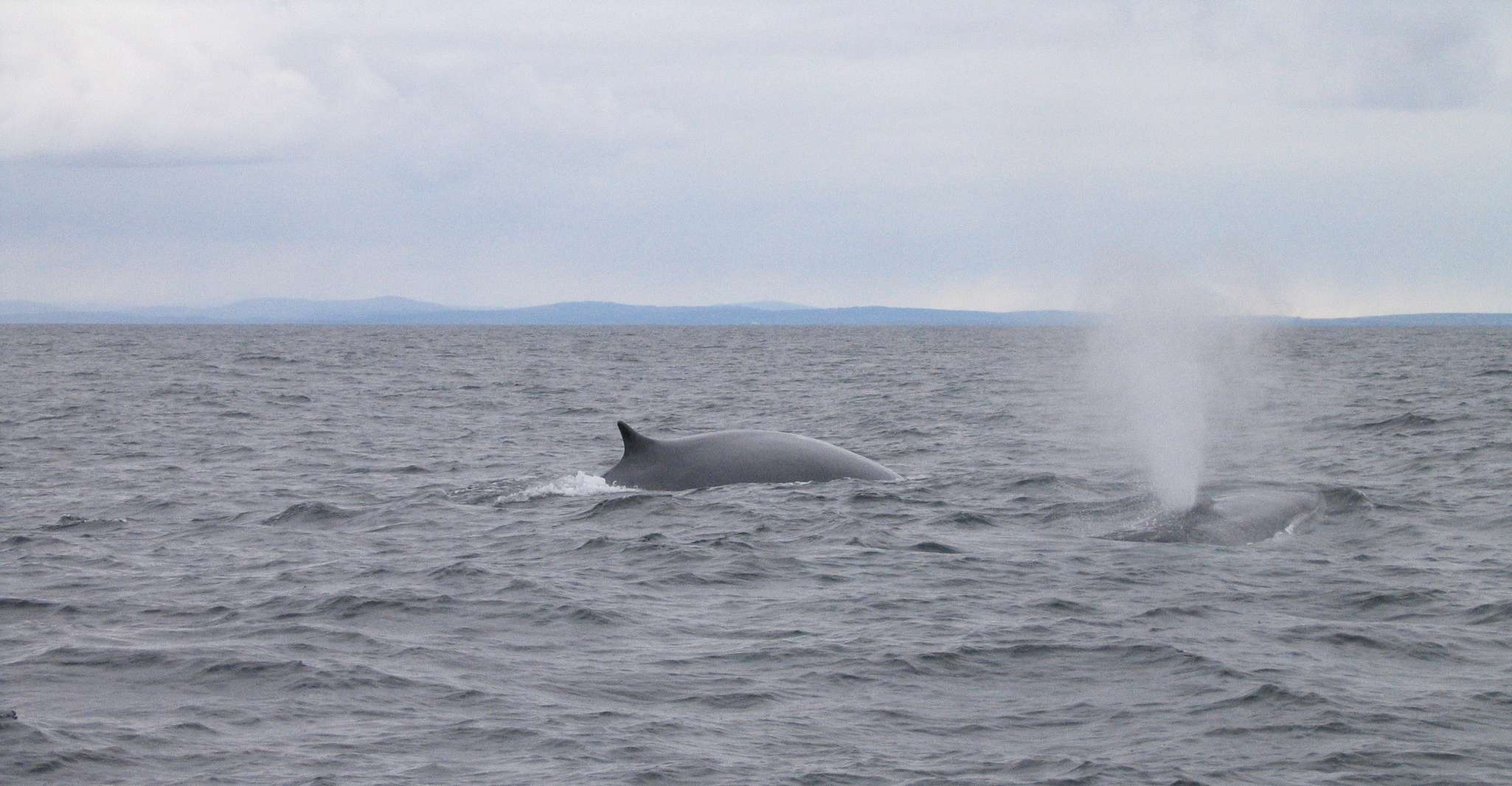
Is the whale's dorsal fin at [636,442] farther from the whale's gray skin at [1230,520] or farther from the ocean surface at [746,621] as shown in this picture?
the whale's gray skin at [1230,520]

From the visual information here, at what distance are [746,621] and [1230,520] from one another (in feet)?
19.7

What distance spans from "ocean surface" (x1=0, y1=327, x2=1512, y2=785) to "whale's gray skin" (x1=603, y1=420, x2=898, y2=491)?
0.42 m

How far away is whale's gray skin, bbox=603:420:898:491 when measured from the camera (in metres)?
19.3

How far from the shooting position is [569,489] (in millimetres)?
20125

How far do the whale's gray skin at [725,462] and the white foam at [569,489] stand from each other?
202mm

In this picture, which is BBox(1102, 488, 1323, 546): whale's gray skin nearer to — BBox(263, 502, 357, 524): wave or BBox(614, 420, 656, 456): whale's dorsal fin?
BBox(614, 420, 656, 456): whale's dorsal fin

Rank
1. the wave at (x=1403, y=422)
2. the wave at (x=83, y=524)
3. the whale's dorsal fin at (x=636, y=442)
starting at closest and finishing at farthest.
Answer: the wave at (x=83, y=524)
the whale's dorsal fin at (x=636, y=442)
the wave at (x=1403, y=422)

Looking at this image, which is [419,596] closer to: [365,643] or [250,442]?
[365,643]

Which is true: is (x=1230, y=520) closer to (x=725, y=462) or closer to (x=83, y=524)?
(x=725, y=462)

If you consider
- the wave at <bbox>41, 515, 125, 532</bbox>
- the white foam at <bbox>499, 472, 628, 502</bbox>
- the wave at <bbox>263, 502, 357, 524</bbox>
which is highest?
the white foam at <bbox>499, 472, 628, 502</bbox>

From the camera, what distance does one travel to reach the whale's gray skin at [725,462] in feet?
63.4

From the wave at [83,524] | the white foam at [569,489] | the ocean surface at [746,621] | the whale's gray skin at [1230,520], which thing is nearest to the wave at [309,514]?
the ocean surface at [746,621]

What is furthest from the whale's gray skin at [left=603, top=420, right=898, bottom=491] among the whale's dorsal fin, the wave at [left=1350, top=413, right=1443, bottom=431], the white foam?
the wave at [left=1350, top=413, right=1443, bottom=431]

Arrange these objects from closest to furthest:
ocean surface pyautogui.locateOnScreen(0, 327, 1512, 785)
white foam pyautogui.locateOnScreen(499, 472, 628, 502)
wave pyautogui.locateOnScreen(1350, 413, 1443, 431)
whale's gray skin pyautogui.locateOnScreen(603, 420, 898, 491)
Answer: ocean surface pyautogui.locateOnScreen(0, 327, 1512, 785) < whale's gray skin pyautogui.locateOnScreen(603, 420, 898, 491) < white foam pyautogui.locateOnScreen(499, 472, 628, 502) < wave pyautogui.locateOnScreen(1350, 413, 1443, 431)
